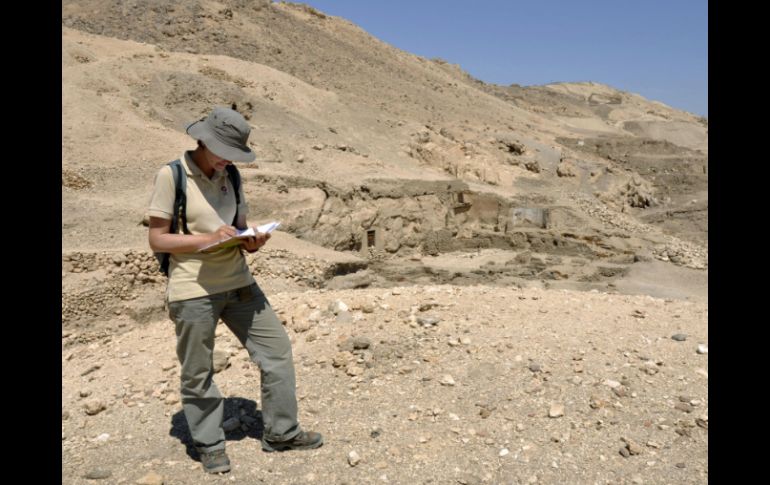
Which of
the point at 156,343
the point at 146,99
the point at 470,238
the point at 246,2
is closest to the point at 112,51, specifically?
the point at 146,99

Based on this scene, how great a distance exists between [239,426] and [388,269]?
7.88m

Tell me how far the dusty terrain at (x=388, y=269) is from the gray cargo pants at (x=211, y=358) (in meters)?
0.20

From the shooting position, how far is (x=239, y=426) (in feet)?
11.2

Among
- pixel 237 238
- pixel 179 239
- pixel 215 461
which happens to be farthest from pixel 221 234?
pixel 215 461

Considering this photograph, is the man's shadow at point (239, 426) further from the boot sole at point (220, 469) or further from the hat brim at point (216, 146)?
the hat brim at point (216, 146)

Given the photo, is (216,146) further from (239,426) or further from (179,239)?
(239,426)


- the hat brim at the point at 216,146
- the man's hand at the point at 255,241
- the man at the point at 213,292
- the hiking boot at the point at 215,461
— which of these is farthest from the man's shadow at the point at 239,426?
the hat brim at the point at 216,146

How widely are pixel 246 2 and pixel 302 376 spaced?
2900 centimetres

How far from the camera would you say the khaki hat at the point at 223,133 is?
2.75 metres

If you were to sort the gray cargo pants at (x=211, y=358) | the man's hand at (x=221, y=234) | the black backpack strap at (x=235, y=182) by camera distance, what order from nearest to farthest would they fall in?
the man's hand at (x=221, y=234), the gray cargo pants at (x=211, y=358), the black backpack strap at (x=235, y=182)

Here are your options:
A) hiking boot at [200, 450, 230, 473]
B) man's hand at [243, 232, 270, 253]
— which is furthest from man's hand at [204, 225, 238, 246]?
hiking boot at [200, 450, 230, 473]

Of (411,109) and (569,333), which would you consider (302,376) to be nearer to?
(569,333)

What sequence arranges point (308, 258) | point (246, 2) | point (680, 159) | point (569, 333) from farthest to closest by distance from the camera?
point (246, 2), point (680, 159), point (308, 258), point (569, 333)

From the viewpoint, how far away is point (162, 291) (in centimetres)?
766
